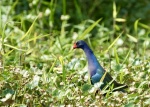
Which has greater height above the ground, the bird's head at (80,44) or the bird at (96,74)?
the bird's head at (80,44)

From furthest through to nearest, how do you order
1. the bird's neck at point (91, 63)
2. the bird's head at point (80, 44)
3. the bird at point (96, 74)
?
the bird's head at point (80, 44) → the bird's neck at point (91, 63) → the bird at point (96, 74)

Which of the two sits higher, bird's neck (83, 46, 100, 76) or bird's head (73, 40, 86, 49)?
bird's head (73, 40, 86, 49)

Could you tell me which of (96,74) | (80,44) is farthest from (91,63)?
(80,44)

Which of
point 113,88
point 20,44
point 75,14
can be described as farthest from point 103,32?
point 113,88

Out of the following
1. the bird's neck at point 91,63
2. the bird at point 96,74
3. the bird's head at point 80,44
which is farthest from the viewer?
the bird's head at point 80,44

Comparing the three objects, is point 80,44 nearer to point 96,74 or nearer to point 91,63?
point 91,63

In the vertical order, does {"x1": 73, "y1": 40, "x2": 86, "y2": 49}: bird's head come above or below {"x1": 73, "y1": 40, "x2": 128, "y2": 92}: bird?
above

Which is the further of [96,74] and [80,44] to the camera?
[80,44]

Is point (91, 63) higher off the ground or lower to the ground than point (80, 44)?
lower

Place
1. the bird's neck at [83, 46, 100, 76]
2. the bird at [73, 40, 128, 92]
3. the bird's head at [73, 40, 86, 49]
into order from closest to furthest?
the bird at [73, 40, 128, 92], the bird's neck at [83, 46, 100, 76], the bird's head at [73, 40, 86, 49]

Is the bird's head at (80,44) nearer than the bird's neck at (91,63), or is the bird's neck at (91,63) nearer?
the bird's neck at (91,63)

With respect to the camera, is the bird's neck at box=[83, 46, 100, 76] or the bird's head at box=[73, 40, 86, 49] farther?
the bird's head at box=[73, 40, 86, 49]

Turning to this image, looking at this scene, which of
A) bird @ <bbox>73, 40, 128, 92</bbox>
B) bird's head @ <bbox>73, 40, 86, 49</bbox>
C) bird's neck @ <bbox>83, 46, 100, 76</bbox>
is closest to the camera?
bird @ <bbox>73, 40, 128, 92</bbox>

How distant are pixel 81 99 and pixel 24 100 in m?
0.39
